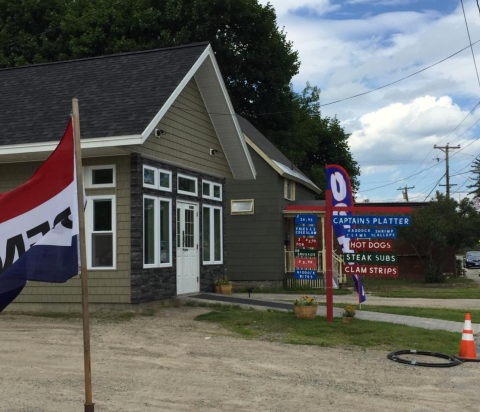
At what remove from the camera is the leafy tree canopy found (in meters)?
→ 30.7

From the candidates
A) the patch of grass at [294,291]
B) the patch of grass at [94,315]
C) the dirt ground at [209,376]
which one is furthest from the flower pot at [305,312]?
the patch of grass at [294,291]

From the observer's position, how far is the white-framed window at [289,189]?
86.1ft

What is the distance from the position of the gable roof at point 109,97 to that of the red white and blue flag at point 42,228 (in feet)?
22.7

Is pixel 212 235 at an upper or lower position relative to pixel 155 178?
lower

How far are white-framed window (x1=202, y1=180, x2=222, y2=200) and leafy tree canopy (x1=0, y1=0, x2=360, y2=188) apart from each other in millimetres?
13922

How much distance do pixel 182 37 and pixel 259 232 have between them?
10.8 metres

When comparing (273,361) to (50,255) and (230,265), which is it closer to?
(50,255)

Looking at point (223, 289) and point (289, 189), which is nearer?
point (223, 289)

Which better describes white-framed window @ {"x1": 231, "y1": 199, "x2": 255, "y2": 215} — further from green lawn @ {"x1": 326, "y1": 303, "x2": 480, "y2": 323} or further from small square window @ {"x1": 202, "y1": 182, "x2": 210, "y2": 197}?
green lawn @ {"x1": 326, "y1": 303, "x2": 480, "y2": 323}

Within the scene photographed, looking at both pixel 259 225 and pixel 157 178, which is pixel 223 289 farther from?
pixel 259 225

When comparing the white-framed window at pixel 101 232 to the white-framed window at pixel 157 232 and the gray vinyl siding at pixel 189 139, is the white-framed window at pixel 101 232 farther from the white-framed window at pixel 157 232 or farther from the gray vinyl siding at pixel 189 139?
the gray vinyl siding at pixel 189 139

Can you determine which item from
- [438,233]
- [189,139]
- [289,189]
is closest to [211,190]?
[189,139]

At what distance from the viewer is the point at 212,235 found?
18.2 metres

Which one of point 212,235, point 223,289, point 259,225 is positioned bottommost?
point 223,289
